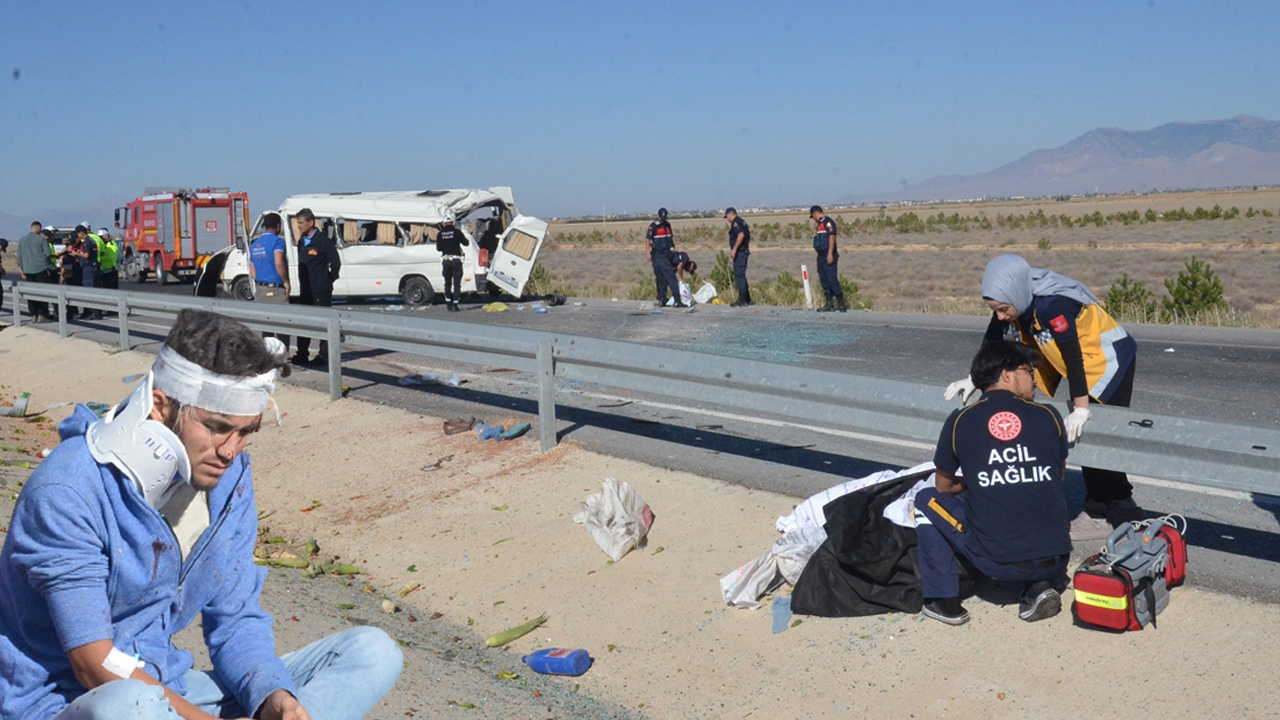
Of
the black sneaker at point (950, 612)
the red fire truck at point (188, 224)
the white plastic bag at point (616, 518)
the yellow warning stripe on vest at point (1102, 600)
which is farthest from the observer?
the red fire truck at point (188, 224)

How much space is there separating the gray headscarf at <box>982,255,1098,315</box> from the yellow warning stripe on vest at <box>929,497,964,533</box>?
3.93 ft

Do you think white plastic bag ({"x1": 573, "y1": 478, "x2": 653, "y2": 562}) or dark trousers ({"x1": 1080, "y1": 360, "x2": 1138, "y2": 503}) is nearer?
dark trousers ({"x1": 1080, "y1": 360, "x2": 1138, "y2": 503})

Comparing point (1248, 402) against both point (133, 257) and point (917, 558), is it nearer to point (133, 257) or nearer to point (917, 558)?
point (917, 558)

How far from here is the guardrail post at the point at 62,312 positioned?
52.9 ft

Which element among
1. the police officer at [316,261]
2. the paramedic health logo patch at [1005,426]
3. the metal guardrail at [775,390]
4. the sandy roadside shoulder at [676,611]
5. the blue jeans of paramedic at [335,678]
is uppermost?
the police officer at [316,261]

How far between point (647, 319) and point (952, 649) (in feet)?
47.2

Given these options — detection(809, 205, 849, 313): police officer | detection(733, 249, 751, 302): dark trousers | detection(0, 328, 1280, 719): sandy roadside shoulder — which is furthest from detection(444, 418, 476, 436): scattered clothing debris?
detection(733, 249, 751, 302): dark trousers

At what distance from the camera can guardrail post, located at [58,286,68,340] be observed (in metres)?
16.1

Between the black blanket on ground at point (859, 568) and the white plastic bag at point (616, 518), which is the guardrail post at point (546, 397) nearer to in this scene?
the white plastic bag at point (616, 518)

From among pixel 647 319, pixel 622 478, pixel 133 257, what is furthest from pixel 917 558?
pixel 133 257

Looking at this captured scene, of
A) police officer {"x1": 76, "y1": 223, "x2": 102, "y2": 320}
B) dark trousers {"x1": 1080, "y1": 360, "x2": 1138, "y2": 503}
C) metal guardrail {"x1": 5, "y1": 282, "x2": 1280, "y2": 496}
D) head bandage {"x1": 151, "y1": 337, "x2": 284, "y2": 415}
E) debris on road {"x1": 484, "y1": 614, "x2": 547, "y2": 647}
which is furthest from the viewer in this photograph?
police officer {"x1": 76, "y1": 223, "x2": 102, "y2": 320}

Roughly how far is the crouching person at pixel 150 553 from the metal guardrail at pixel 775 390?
380cm

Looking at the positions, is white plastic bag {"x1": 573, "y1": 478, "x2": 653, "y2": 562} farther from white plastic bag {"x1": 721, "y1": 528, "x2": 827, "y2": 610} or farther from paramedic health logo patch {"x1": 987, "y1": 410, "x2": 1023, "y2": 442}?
paramedic health logo patch {"x1": 987, "y1": 410, "x2": 1023, "y2": 442}

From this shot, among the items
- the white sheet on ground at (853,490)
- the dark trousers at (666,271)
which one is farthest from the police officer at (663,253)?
the white sheet on ground at (853,490)
